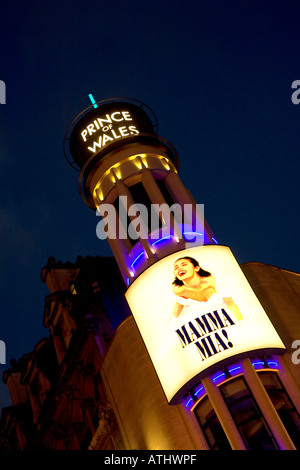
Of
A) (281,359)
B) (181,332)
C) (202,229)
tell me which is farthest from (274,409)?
(202,229)

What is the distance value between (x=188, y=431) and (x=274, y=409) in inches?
148

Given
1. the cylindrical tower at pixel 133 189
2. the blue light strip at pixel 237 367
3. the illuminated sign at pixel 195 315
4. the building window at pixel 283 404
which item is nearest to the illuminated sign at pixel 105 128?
the cylindrical tower at pixel 133 189

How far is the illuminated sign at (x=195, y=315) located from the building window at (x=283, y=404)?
117 cm

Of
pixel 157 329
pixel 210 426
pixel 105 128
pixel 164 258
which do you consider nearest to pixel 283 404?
pixel 210 426

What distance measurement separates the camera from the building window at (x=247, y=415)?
2159 centimetres

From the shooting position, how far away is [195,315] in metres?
24.7

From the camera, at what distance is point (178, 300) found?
25469 mm

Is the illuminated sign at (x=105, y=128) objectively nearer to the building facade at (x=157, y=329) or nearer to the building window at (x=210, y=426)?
the building facade at (x=157, y=329)

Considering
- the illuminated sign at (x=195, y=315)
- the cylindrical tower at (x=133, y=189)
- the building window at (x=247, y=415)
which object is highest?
the cylindrical tower at (x=133, y=189)

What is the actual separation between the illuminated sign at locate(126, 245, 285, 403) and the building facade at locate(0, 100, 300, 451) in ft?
0.16

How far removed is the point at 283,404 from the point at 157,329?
19.2 ft

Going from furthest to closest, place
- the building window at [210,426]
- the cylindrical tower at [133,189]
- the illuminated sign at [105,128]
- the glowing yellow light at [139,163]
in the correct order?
the illuminated sign at [105,128] < the glowing yellow light at [139,163] < the cylindrical tower at [133,189] < the building window at [210,426]

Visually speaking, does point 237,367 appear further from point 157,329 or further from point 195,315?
point 157,329
